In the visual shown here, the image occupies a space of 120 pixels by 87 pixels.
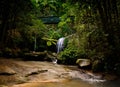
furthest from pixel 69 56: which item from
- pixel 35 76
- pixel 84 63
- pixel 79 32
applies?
pixel 35 76

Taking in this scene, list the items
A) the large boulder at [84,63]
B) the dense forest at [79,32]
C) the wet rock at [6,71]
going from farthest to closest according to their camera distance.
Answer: the large boulder at [84,63]
the dense forest at [79,32]
the wet rock at [6,71]

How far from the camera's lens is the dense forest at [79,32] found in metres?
11.1

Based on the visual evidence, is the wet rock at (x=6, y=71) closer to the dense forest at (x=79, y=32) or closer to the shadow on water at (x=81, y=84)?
the shadow on water at (x=81, y=84)

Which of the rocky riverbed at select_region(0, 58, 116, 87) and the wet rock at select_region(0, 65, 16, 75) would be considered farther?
the wet rock at select_region(0, 65, 16, 75)

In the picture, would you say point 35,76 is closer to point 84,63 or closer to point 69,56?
point 84,63

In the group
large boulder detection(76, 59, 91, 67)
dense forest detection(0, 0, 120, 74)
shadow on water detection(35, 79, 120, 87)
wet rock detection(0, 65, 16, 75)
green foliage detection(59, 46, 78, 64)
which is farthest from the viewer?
green foliage detection(59, 46, 78, 64)

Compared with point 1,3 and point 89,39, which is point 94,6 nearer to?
point 89,39

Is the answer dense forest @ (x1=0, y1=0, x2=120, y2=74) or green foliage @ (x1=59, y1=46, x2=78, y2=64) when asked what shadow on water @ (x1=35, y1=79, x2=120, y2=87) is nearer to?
dense forest @ (x1=0, y1=0, x2=120, y2=74)

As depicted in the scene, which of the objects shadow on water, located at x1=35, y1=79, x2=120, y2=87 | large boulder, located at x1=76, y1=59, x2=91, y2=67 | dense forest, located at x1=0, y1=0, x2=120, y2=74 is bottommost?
shadow on water, located at x1=35, y1=79, x2=120, y2=87

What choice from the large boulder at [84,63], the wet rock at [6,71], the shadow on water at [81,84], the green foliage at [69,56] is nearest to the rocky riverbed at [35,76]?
the wet rock at [6,71]

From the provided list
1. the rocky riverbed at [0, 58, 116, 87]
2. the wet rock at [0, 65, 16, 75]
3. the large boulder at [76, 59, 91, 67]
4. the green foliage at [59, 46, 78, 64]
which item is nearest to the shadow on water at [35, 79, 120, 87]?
the rocky riverbed at [0, 58, 116, 87]

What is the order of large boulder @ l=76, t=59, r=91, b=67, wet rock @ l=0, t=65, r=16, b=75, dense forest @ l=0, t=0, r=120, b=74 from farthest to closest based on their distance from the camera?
large boulder @ l=76, t=59, r=91, b=67, dense forest @ l=0, t=0, r=120, b=74, wet rock @ l=0, t=65, r=16, b=75

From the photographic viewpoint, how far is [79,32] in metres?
13.5

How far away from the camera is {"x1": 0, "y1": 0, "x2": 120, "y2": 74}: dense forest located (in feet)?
36.3
